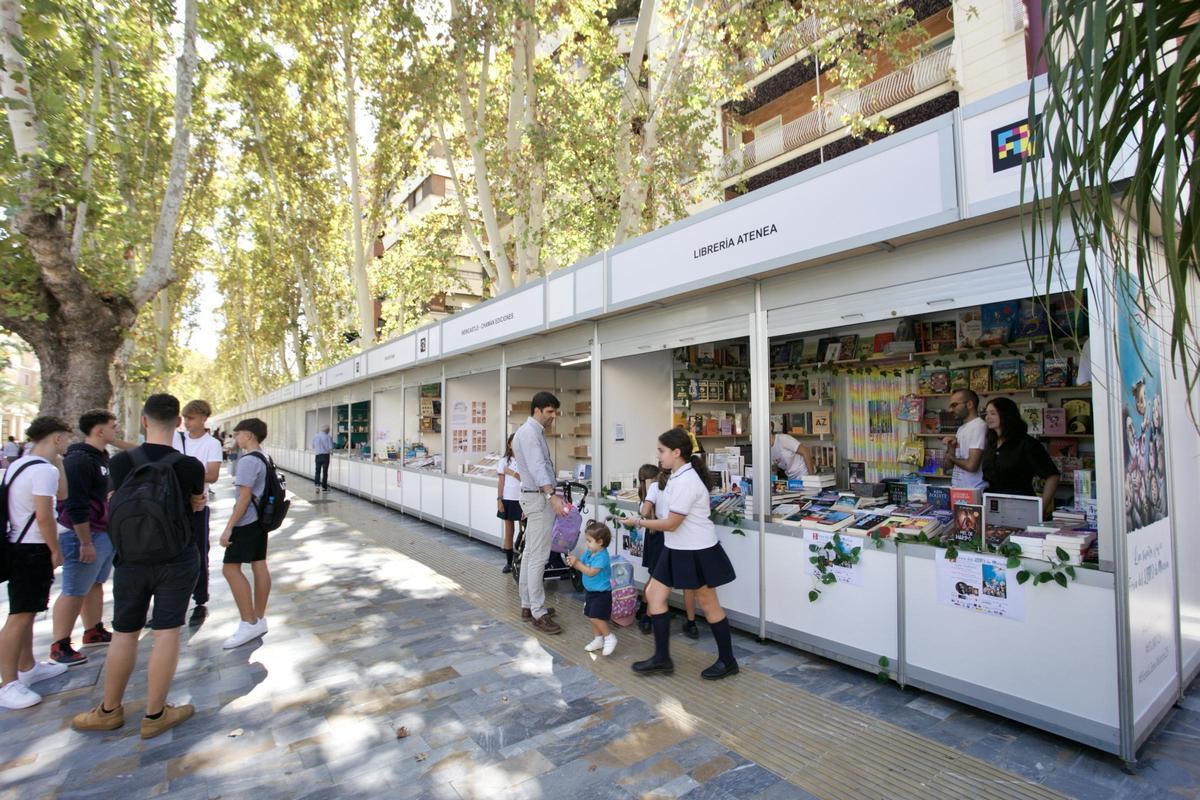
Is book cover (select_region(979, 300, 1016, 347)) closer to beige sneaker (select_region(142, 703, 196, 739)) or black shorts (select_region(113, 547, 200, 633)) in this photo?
black shorts (select_region(113, 547, 200, 633))

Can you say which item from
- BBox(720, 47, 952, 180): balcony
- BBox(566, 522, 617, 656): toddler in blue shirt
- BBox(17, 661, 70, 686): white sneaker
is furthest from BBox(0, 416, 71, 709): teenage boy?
BBox(720, 47, 952, 180): balcony

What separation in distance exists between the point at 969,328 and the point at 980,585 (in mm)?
2835

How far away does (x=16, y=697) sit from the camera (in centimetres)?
350

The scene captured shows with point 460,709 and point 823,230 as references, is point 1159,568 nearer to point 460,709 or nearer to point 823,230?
point 823,230

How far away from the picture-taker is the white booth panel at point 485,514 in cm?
768

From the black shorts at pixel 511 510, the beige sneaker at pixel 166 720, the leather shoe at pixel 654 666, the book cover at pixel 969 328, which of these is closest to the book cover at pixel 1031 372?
the book cover at pixel 969 328

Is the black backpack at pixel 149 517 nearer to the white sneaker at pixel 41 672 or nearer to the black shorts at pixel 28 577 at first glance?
the black shorts at pixel 28 577

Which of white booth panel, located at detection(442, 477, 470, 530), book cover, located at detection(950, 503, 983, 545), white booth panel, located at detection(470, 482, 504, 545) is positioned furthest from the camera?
white booth panel, located at detection(442, 477, 470, 530)

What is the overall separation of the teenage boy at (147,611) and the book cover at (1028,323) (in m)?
5.75

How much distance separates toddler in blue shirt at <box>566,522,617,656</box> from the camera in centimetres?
424

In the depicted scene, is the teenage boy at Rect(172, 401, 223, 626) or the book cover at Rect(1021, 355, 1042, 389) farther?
the book cover at Rect(1021, 355, 1042, 389)

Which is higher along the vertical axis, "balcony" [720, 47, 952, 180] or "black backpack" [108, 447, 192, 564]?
"balcony" [720, 47, 952, 180]

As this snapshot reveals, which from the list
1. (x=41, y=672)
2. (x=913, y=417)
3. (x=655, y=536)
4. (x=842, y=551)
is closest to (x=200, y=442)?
(x=41, y=672)

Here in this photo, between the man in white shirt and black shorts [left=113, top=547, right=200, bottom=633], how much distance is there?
502cm
